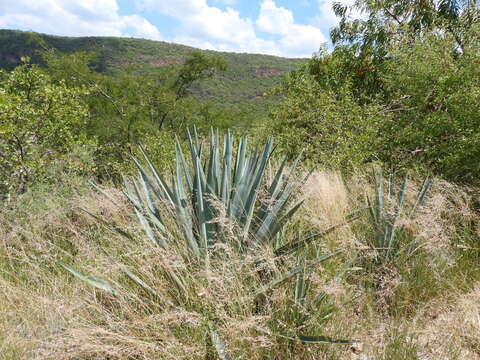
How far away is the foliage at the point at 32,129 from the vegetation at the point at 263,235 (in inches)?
1.2

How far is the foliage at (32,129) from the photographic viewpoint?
14.4 ft

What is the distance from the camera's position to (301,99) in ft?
24.5

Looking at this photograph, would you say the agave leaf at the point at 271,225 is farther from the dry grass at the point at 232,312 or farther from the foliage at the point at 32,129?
the foliage at the point at 32,129

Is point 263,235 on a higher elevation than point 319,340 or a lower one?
higher

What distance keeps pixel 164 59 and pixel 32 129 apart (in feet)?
152

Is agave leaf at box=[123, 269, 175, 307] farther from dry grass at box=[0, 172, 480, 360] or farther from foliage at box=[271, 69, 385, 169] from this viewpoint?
foliage at box=[271, 69, 385, 169]

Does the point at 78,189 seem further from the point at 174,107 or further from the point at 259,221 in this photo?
→ the point at 174,107

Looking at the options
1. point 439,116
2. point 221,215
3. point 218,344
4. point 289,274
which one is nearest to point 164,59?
point 439,116

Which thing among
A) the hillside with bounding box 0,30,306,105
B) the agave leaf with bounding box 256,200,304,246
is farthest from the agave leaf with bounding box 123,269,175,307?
the hillside with bounding box 0,30,306,105

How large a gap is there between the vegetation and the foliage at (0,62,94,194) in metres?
0.03

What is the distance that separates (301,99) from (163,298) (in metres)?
6.39

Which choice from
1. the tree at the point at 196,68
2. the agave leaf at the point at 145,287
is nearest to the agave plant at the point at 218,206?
the agave leaf at the point at 145,287

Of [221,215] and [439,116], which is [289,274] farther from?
[439,116]

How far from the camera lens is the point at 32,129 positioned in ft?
15.9
